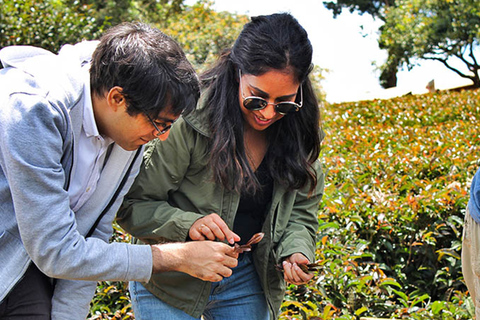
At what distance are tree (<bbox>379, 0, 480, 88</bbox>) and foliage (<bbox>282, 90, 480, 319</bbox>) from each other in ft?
49.2

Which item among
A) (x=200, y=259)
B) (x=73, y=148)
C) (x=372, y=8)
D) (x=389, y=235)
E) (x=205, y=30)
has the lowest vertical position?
(x=389, y=235)

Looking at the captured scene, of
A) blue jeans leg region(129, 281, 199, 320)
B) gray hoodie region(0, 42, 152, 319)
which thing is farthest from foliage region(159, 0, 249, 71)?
gray hoodie region(0, 42, 152, 319)

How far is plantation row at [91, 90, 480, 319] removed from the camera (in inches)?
130

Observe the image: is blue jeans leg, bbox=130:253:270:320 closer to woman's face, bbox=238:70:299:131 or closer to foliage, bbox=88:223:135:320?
woman's face, bbox=238:70:299:131

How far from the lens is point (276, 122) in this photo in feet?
8.04

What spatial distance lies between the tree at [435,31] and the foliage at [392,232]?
15.0 metres

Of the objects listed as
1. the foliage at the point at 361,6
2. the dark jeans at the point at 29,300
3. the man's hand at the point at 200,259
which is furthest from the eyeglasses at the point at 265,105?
the foliage at the point at 361,6

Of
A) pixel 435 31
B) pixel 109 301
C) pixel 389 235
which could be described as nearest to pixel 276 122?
pixel 109 301

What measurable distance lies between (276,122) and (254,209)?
1.26 ft

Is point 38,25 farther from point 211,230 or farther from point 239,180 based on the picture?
point 211,230

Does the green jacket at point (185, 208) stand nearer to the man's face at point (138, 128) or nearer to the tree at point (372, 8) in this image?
the man's face at point (138, 128)

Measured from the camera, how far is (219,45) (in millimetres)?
9492

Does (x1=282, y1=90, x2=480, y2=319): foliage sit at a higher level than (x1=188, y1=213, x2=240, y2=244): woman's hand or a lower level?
lower

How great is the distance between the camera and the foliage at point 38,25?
886cm
